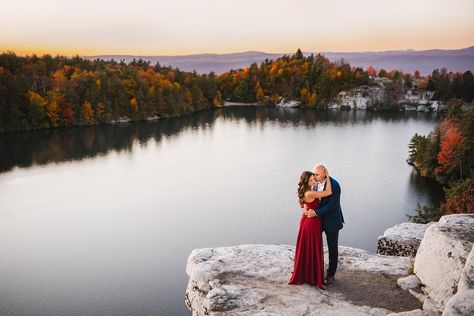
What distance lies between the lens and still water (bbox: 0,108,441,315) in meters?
21.1

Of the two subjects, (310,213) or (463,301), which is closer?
(463,301)

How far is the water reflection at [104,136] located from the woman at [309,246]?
4377cm

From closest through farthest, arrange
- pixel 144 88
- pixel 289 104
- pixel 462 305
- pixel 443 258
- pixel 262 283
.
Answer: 1. pixel 462 305
2. pixel 443 258
3. pixel 262 283
4. pixel 144 88
5. pixel 289 104

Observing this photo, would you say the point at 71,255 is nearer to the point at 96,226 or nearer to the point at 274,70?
the point at 96,226

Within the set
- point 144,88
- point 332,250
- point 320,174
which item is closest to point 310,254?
point 332,250

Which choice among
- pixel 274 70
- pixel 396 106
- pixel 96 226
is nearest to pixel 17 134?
pixel 96 226

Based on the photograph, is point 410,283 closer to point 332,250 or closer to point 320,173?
point 332,250

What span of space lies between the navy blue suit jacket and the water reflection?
4413 cm

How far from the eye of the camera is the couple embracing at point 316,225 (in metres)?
7.79

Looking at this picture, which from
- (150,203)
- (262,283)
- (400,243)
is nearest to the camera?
(262,283)

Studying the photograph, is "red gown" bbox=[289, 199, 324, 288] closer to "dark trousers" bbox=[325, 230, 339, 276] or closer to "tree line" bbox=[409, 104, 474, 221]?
"dark trousers" bbox=[325, 230, 339, 276]

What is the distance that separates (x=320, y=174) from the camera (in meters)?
7.67

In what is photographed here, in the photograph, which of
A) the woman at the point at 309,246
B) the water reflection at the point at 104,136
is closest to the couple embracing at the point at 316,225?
the woman at the point at 309,246

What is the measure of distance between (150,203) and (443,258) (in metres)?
29.5
